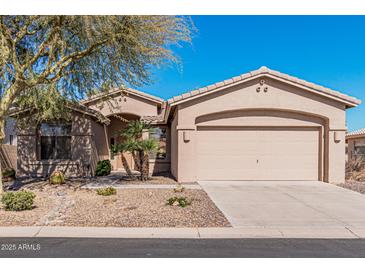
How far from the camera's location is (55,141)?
1455 cm

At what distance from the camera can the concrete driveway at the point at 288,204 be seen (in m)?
6.64

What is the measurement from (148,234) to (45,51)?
710 cm

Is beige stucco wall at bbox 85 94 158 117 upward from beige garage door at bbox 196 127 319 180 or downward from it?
upward

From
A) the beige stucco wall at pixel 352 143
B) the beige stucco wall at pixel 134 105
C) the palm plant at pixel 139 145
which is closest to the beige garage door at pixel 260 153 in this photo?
the palm plant at pixel 139 145

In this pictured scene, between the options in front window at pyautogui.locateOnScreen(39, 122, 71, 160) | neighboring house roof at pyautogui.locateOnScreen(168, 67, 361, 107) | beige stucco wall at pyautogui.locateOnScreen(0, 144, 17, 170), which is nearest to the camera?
neighboring house roof at pyautogui.locateOnScreen(168, 67, 361, 107)

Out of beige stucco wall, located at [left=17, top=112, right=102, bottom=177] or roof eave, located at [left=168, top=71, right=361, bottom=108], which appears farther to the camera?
beige stucco wall, located at [left=17, top=112, right=102, bottom=177]

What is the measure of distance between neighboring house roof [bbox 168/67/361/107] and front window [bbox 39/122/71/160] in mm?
5950

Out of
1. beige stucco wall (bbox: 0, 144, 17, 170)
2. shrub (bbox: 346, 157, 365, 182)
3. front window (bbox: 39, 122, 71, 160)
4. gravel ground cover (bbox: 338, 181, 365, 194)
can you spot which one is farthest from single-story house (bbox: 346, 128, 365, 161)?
beige stucco wall (bbox: 0, 144, 17, 170)

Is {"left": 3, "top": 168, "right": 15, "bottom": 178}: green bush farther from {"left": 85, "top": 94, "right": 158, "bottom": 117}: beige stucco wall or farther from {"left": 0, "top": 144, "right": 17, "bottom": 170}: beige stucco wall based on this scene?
{"left": 85, "top": 94, "right": 158, "bottom": 117}: beige stucco wall

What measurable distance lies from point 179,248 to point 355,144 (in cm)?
2015

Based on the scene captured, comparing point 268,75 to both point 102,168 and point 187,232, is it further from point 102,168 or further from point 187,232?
point 102,168

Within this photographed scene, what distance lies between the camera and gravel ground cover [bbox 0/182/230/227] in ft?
21.3

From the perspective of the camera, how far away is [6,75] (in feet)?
30.3

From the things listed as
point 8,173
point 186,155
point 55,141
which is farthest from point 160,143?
point 8,173
